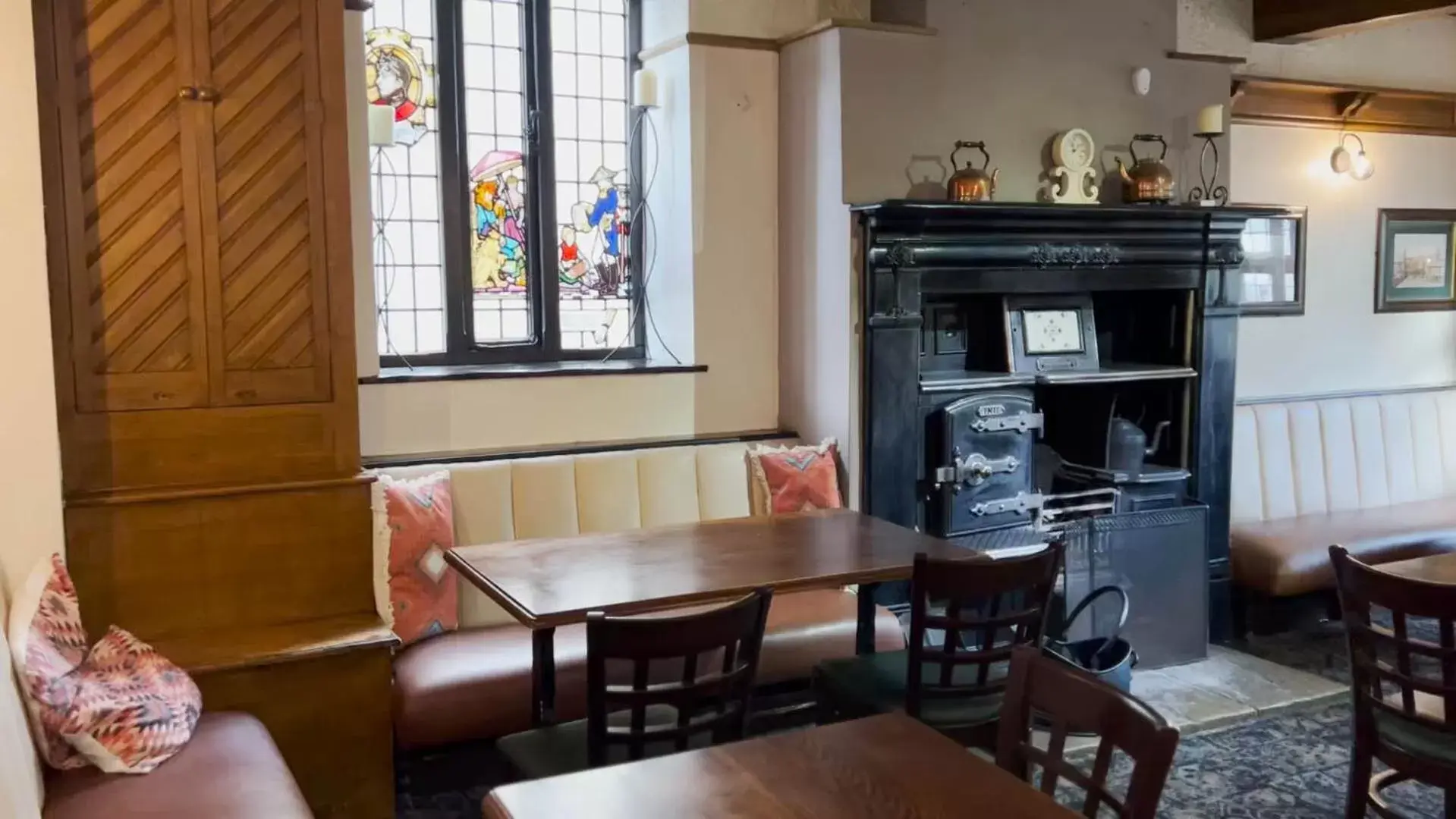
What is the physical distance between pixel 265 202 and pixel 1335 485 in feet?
15.6

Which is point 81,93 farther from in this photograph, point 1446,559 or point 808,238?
point 1446,559

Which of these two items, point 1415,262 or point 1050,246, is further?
point 1415,262

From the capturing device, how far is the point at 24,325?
2932 millimetres

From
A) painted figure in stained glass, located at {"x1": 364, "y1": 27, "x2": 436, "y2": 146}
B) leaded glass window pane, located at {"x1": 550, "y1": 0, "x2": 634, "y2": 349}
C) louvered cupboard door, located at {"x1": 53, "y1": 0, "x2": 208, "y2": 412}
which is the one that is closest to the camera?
louvered cupboard door, located at {"x1": 53, "y1": 0, "x2": 208, "y2": 412}

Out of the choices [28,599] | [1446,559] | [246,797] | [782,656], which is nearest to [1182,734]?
[1446,559]

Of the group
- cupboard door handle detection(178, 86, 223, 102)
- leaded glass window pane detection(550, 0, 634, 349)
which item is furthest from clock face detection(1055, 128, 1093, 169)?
cupboard door handle detection(178, 86, 223, 102)

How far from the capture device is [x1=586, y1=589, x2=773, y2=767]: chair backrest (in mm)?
2334

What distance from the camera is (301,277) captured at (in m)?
3.40

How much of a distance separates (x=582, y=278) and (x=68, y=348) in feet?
6.69

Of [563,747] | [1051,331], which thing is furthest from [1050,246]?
[563,747]

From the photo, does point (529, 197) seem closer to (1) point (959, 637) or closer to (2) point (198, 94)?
(2) point (198, 94)

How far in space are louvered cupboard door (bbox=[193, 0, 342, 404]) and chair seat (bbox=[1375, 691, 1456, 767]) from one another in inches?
111

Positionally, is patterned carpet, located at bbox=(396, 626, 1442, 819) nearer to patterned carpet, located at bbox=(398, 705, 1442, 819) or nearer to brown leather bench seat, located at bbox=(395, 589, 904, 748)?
patterned carpet, located at bbox=(398, 705, 1442, 819)

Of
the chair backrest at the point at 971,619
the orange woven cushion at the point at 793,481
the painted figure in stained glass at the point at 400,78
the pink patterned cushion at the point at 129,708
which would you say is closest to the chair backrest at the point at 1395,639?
the chair backrest at the point at 971,619
